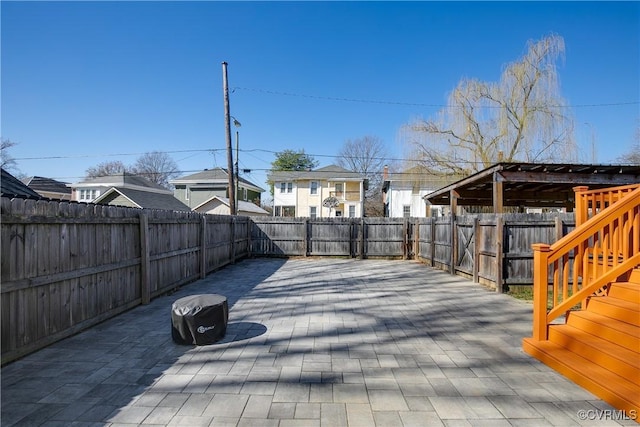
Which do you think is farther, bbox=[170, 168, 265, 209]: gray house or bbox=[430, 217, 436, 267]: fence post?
bbox=[170, 168, 265, 209]: gray house

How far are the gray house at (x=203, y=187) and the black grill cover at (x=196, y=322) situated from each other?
24.0 metres

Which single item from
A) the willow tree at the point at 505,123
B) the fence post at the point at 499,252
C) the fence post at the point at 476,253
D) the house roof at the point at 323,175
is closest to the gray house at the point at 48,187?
the house roof at the point at 323,175

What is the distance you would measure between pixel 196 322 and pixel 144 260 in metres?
2.39

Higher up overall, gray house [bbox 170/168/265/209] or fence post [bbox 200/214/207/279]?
gray house [bbox 170/168/265/209]

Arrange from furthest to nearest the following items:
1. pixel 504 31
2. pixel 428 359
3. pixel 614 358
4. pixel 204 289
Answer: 1. pixel 504 31
2. pixel 204 289
3. pixel 428 359
4. pixel 614 358

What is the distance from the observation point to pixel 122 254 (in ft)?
16.4

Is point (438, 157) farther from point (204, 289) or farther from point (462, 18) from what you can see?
point (204, 289)

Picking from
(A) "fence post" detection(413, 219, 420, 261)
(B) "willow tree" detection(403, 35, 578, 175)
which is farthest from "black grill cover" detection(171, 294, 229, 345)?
(B) "willow tree" detection(403, 35, 578, 175)

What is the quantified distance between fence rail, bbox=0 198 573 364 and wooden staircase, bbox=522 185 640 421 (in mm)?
3036

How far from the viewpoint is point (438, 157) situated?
58.0 feet

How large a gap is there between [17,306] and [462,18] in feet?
41.5

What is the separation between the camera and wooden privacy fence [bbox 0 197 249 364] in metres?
3.15

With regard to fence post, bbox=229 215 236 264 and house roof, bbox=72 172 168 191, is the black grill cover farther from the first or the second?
house roof, bbox=72 172 168 191

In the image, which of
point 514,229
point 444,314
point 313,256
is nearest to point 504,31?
point 514,229
